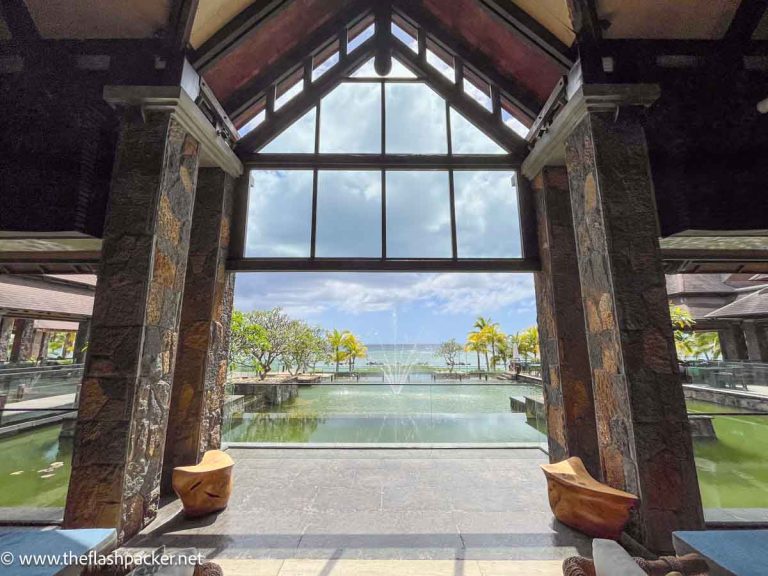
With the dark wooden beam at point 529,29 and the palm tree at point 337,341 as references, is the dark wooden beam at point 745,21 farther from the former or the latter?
the palm tree at point 337,341

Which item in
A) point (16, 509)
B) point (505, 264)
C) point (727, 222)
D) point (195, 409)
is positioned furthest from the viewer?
point (505, 264)

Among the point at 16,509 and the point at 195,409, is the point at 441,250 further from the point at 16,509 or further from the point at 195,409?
the point at 16,509

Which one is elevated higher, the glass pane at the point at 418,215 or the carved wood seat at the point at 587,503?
the glass pane at the point at 418,215

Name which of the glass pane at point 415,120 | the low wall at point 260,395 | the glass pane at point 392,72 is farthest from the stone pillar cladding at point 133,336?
the low wall at point 260,395

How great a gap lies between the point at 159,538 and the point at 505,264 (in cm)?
466

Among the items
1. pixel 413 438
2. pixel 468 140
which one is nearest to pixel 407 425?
pixel 413 438

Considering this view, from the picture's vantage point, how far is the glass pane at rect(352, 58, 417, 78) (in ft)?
16.5

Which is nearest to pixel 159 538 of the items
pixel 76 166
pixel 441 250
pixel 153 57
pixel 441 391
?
pixel 76 166

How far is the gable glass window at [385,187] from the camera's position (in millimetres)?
4477

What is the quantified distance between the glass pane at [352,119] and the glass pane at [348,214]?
417 millimetres

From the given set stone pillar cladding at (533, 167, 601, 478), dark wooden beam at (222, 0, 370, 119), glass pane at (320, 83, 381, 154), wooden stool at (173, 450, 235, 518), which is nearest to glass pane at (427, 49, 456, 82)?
glass pane at (320, 83, 381, 154)

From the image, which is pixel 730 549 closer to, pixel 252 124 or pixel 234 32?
pixel 234 32

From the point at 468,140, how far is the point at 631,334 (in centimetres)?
350

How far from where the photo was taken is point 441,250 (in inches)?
176
